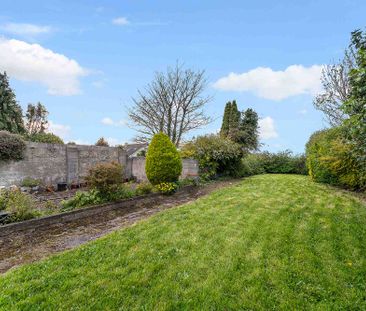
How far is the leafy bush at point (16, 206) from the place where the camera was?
5340mm

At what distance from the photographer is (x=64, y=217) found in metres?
5.95

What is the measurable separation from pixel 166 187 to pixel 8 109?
2369 centimetres

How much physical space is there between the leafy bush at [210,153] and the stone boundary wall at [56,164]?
0.95 meters

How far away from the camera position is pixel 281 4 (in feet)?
24.8

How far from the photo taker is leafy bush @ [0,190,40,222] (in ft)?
17.5

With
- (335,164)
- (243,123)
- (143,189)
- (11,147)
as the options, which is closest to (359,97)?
(143,189)

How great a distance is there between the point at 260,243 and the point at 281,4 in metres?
7.42

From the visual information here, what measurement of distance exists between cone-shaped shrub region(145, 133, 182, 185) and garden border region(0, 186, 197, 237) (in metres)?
1.71

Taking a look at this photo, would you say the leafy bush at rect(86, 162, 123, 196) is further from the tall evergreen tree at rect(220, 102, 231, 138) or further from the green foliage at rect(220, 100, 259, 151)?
the tall evergreen tree at rect(220, 102, 231, 138)

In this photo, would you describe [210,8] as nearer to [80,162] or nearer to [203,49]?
[203,49]

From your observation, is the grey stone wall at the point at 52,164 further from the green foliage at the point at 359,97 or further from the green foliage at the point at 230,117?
the green foliage at the point at 230,117

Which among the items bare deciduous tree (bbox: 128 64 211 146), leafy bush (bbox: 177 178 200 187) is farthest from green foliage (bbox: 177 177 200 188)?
bare deciduous tree (bbox: 128 64 211 146)

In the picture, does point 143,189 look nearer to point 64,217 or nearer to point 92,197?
point 92,197

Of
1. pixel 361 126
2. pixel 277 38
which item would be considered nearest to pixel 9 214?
pixel 361 126
